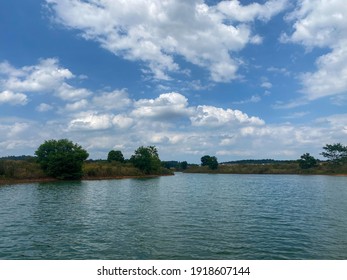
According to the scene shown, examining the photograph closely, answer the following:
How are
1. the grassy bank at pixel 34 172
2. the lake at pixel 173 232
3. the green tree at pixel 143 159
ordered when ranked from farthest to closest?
the green tree at pixel 143 159 < the grassy bank at pixel 34 172 < the lake at pixel 173 232

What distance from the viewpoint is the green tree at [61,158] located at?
394 feet

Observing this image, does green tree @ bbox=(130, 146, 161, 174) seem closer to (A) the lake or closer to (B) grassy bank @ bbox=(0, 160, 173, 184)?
(B) grassy bank @ bbox=(0, 160, 173, 184)

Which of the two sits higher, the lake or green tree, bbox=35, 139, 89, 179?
green tree, bbox=35, 139, 89, 179

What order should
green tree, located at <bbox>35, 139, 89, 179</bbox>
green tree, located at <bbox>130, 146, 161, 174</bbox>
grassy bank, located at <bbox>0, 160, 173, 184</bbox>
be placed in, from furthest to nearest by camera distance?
1. green tree, located at <bbox>130, 146, 161, 174</bbox>
2. green tree, located at <bbox>35, 139, 89, 179</bbox>
3. grassy bank, located at <bbox>0, 160, 173, 184</bbox>

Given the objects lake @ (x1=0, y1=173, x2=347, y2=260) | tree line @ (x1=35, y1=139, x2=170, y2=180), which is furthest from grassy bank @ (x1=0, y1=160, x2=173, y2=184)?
lake @ (x1=0, y1=173, x2=347, y2=260)

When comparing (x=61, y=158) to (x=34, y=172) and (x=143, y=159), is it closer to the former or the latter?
(x=34, y=172)

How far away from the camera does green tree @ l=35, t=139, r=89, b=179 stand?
12012 centimetres

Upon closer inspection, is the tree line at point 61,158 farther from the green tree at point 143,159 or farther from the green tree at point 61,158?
the green tree at point 143,159

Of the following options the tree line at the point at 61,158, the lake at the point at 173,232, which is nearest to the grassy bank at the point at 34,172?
the tree line at the point at 61,158

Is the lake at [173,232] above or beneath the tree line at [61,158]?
beneath

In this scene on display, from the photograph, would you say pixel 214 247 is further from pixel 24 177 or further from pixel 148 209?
pixel 24 177

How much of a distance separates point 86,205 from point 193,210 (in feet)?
60.1

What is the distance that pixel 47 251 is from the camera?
2500cm

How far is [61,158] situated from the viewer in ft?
394
